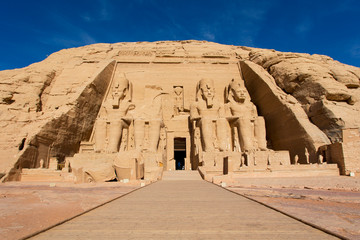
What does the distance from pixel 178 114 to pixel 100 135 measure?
4.53 meters

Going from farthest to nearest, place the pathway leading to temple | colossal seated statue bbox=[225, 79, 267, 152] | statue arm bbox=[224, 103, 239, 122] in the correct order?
statue arm bbox=[224, 103, 239, 122]
colossal seated statue bbox=[225, 79, 267, 152]
the pathway leading to temple

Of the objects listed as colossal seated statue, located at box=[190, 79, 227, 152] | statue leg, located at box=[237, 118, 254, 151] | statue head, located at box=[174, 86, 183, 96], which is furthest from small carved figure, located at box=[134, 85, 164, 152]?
statue leg, located at box=[237, 118, 254, 151]

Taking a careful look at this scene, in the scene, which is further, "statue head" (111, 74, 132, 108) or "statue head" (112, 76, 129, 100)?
"statue head" (112, 76, 129, 100)

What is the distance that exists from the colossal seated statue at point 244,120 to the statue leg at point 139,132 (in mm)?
4511

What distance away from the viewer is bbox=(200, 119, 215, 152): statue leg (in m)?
12.4

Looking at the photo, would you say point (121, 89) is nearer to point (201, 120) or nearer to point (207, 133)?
point (201, 120)

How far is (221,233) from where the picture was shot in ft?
6.15

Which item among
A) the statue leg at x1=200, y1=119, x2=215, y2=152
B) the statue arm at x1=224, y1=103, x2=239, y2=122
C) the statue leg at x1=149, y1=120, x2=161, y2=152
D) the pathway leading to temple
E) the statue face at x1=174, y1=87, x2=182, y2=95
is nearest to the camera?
the pathway leading to temple

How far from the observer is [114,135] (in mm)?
12484

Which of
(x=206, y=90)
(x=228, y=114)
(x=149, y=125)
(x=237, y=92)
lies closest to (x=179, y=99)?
(x=206, y=90)

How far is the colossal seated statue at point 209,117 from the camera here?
12.6 metres

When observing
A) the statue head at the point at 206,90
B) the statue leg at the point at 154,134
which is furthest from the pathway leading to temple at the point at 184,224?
the statue head at the point at 206,90

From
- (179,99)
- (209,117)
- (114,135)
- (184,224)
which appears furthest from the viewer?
(179,99)

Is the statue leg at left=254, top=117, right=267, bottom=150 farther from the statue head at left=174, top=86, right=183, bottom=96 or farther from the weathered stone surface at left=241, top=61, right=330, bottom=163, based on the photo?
the statue head at left=174, top=86, right=183, bottom=96
